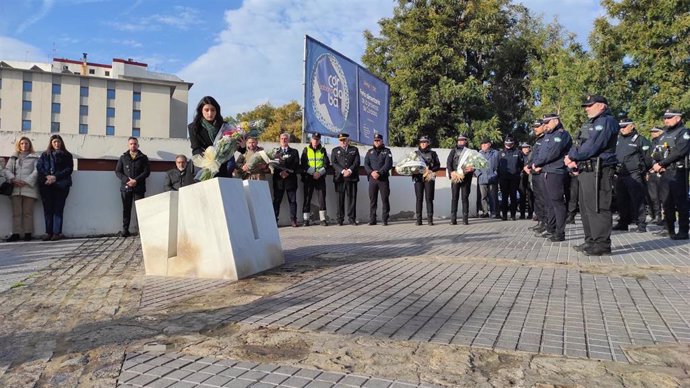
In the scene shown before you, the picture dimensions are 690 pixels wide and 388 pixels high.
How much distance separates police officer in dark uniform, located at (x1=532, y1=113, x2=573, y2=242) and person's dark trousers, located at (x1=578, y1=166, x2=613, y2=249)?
1199 millimetres

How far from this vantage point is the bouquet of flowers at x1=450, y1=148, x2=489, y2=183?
37.3 feet

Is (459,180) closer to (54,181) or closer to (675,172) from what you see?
(675,172)

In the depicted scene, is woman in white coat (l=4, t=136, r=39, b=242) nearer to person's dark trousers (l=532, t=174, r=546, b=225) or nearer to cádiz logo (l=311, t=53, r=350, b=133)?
cádiz logo (l=311, t=53, r=350, b=133)

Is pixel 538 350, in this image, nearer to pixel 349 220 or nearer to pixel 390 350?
pixel 390 350

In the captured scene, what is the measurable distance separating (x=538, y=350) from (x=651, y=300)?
198cm

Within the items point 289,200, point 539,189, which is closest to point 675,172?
point 539,189

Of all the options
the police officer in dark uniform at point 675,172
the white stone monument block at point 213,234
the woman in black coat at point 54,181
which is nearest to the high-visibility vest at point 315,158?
the woman in black coat at point 54,181

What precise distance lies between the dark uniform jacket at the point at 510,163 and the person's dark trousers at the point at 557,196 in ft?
14.4

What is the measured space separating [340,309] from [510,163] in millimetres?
9952

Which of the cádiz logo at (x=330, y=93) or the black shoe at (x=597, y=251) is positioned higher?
the cádiz logo at (x=330, y=93)

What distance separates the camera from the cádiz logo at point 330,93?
1248cm

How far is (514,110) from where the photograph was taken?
32250 millimetres

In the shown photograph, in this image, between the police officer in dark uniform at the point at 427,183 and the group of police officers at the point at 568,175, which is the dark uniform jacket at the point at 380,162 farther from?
the police officer in dark uniform at the point at 427,183

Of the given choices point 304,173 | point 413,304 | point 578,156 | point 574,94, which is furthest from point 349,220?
point 574,94
